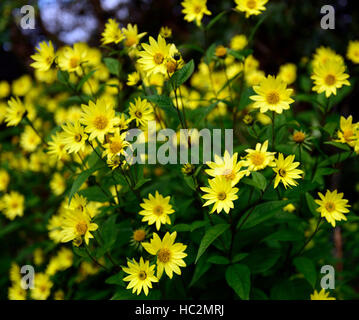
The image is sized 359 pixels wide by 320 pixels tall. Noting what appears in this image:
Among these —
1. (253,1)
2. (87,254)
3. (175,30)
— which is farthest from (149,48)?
(175,30)

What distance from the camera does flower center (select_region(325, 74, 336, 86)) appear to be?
1.56 metres

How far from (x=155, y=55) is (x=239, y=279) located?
1.04 m

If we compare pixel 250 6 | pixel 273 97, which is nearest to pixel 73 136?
pixel 273 97

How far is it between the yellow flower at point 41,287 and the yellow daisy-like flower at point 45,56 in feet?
4.37

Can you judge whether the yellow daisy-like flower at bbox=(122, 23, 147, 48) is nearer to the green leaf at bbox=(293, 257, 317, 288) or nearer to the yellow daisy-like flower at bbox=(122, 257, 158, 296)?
the yellow daisy-like flower at bbox=(122, 257, 158, 296)

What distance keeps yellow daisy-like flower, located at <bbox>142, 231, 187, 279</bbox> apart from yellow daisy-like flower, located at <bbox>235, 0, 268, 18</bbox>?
1201mm

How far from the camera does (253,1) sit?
5.70 feet

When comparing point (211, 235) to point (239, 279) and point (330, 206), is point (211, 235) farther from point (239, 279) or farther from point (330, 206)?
point (330, 206)

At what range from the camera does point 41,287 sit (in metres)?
2.14

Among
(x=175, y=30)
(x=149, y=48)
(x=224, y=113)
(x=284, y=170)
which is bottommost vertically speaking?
(x=284, y=170)

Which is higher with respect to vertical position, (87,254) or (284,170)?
(284,170)

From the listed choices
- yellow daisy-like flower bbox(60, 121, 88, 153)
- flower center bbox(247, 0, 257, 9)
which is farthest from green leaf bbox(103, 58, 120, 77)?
flower center bbox(247, 0, 257, 9)

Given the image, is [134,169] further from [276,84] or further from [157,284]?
[276,84]
